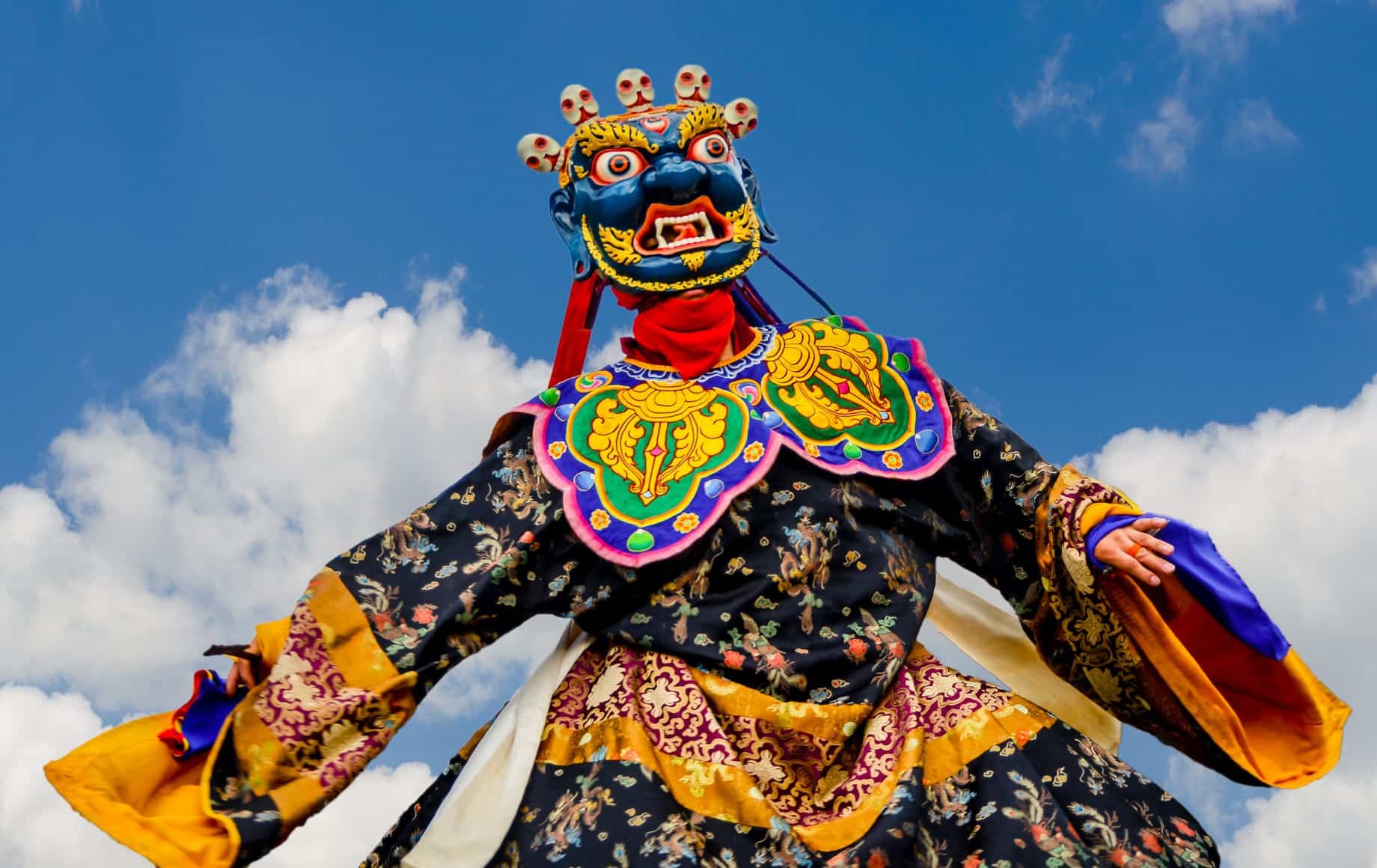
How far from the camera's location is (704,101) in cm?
455

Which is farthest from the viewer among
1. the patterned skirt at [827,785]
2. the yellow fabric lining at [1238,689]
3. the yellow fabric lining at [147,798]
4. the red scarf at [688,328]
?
the red scarf at [688,328]

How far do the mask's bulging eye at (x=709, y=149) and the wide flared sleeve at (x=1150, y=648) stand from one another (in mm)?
1147

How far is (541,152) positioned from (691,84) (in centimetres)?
52

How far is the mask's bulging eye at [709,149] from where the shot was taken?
423 cm

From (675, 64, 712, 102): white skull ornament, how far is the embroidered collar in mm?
825

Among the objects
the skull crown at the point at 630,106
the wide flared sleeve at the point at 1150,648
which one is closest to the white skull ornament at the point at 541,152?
the skull crown at the point at 630,106

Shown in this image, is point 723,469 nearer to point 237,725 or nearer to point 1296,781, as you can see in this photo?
point 237,725

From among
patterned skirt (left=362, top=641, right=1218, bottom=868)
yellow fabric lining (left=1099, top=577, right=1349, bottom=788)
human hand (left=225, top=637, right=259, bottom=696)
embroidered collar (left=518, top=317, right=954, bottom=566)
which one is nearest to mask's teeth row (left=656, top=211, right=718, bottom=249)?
embroidered collar (left=518, top=317, right=954, bottom=566)

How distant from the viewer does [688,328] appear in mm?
4172

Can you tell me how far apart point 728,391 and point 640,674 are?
85 centimetres

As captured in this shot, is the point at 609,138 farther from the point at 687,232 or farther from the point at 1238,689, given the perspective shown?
the point at 1238,689

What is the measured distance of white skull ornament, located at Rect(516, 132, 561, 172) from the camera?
179 inches

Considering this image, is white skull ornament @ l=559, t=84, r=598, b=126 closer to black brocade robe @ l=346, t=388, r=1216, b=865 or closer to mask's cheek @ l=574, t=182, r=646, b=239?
mask's cheek @ l=574, t=182, r=646, b=239

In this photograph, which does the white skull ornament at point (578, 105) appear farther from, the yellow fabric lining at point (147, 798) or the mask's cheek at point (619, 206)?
the yellow fabric lining at point (147, 798)
